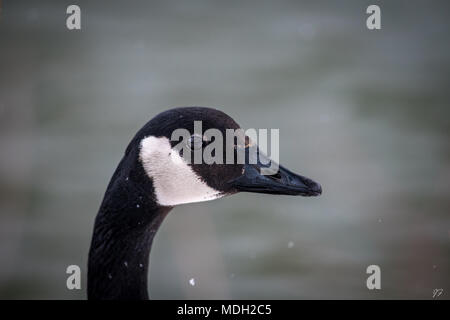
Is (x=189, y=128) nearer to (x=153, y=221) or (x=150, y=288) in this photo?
(x=153, y=221)

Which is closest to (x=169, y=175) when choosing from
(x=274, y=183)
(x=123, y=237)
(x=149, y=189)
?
(x=149, y=189)

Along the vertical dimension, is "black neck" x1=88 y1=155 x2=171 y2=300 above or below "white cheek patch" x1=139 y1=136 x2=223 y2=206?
below

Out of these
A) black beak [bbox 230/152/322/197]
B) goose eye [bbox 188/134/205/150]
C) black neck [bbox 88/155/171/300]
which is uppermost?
goose eye [bbox 188/134/205/150]

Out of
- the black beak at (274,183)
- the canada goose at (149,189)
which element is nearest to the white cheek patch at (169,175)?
the canada goose at (149,189)

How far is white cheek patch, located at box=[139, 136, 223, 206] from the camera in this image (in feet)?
10.9

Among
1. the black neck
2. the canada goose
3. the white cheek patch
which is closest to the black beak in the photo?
the canada goose

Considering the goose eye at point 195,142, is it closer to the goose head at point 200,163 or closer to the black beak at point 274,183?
the goose head at point 200,163

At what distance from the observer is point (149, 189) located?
Answer: 336 cm

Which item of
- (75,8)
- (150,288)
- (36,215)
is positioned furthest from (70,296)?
(75,8)

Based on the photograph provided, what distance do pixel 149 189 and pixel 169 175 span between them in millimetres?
114

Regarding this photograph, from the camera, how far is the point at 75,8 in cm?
985

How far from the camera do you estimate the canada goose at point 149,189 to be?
3.34 metres

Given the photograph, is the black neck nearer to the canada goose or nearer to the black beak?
the canada goose
